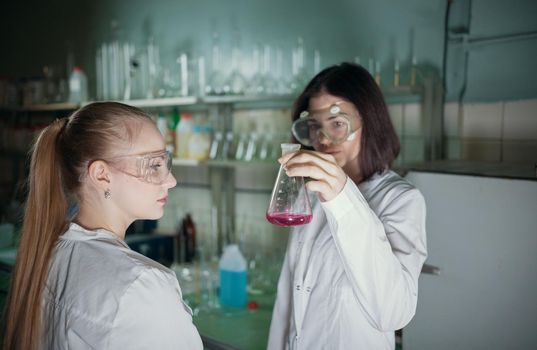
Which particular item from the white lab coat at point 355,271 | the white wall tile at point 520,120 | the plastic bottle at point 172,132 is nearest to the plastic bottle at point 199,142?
the plastic bottle at point 172,132

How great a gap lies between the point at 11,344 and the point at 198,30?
2.39m

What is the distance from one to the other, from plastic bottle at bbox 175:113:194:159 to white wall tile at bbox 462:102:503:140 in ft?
4.74

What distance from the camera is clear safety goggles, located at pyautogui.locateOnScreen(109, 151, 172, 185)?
108 cm

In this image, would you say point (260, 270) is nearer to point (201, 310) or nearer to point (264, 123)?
point (201, 310)

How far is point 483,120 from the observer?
2.10 m

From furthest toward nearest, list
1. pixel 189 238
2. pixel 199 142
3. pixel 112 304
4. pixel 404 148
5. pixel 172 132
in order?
pixel 189 238
pixel 172 132
pixel 199 142
pixel 404 148
pixel 112 304

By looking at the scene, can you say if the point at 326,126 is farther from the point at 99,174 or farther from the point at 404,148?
the point at 404,148

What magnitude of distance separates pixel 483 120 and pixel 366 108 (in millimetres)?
920

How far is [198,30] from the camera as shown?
3129 mm

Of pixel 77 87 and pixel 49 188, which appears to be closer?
pixel 49 188

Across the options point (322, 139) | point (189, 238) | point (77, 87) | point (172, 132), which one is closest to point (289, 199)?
point (322, 139)

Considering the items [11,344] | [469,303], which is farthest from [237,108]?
[11,344]

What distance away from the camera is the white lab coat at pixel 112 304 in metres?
0.91

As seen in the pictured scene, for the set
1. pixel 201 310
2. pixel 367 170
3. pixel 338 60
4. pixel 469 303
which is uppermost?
pixel 338 60
